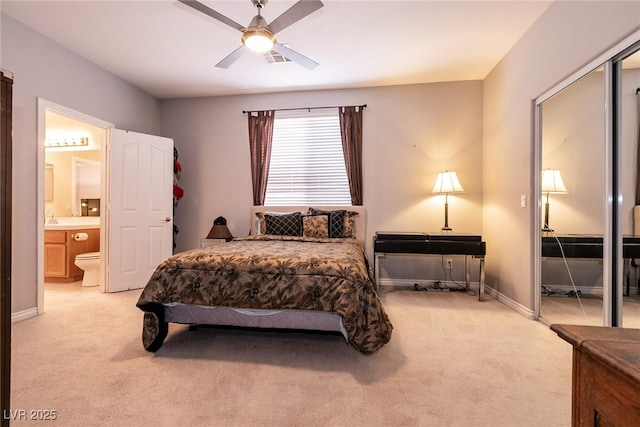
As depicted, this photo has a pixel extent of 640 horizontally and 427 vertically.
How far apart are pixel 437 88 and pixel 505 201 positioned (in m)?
1.80

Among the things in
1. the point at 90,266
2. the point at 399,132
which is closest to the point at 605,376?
the point at 399,132

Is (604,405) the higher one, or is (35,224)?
(35,224)

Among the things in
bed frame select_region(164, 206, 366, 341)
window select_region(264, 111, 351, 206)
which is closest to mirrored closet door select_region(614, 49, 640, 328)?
bed frame select_region(164, 206, 366, 341)

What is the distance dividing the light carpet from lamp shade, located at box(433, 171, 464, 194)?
1.60m

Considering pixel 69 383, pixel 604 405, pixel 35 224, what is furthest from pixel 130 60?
pixel 604 405

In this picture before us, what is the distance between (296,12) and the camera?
1.95 meters

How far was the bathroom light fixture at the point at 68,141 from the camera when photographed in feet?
15.1

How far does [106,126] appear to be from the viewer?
3588 millimetres

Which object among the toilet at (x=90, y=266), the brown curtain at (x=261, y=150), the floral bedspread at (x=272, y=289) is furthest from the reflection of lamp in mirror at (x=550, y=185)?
the toilet at (x=90, y=266)

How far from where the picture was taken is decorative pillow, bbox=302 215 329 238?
3.55 m

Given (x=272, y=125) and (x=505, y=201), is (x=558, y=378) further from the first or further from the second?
(x=272, y=125)

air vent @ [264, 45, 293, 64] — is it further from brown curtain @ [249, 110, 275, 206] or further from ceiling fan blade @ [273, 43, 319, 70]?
brown curtain @ [249, 110, 275, 206]

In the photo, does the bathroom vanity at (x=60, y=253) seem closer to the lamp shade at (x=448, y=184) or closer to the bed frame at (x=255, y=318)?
the bed frame at (x=255, y=318)

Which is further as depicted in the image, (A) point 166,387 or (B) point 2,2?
(B) point 2,2
